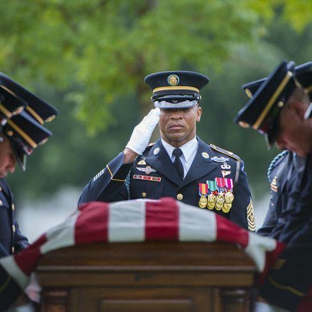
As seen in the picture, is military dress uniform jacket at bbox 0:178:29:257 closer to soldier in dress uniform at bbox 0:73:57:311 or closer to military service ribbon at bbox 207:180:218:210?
soldier in dress uniform at bbox 0:73:57:311

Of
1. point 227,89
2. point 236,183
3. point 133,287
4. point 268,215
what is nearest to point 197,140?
point 236,183

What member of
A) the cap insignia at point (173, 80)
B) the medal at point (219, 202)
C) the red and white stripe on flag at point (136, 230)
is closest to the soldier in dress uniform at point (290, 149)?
the red and white stripe on flag at point (136, 230)

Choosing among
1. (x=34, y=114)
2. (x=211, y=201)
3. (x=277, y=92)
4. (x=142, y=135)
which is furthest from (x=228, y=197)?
(x=34, y=114)

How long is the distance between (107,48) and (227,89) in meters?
9.42

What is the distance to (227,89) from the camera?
24.2 metres

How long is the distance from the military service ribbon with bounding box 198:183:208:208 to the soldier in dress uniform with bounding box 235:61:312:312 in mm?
1660

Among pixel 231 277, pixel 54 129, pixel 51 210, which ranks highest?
pixel 231 277

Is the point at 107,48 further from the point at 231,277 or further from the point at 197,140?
the point at 231,277

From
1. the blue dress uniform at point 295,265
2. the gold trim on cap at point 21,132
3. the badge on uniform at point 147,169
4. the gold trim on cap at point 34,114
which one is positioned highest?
the gold trim on cap at point 34,114

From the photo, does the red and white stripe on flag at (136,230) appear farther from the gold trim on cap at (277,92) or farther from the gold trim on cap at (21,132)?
the gold trim on cap at (277,92)

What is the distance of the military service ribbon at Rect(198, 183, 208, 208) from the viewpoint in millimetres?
8148

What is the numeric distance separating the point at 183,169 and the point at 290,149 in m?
1.90

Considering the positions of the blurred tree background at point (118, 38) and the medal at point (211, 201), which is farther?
the blurred tree background at point (118, 38)

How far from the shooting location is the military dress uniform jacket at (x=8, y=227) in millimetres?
7004
